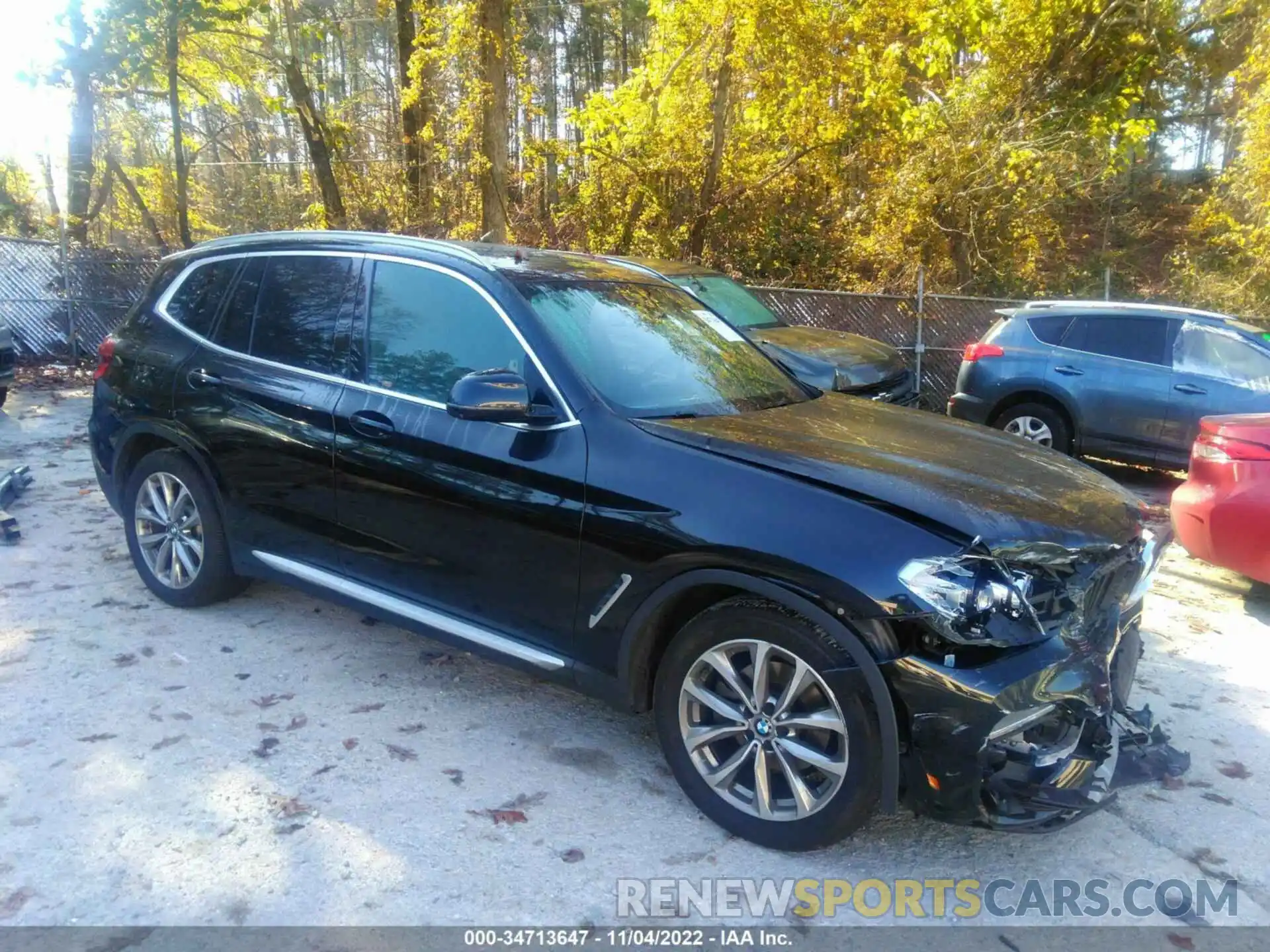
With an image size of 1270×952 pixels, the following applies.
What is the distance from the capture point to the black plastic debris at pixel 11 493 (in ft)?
19.9

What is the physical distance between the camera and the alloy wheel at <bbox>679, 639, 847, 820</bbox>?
9.76 ft

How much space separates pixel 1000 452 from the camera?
12.6 ft

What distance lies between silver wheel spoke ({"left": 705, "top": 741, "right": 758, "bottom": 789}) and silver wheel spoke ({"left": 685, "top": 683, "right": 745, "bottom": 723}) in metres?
0.10

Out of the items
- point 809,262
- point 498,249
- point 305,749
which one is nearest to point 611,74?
point 809,262

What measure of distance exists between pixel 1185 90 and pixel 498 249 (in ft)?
69.3

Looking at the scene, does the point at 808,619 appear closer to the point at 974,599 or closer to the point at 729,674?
the point at 729,674

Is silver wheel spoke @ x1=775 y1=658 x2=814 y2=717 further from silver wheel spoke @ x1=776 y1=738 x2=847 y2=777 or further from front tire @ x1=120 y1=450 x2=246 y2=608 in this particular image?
front tire @ x1=120 y1=450 x2=246 y2=608

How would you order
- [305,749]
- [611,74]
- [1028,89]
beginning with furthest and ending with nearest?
1. [611,74]
2. [1028,89]
3. [305,749]

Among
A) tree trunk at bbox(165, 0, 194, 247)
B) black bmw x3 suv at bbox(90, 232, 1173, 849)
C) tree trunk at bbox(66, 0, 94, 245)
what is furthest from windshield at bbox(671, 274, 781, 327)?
tree trunk at bbox(66, 0, 94, 245)

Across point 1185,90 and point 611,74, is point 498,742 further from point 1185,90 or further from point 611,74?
point 611,74

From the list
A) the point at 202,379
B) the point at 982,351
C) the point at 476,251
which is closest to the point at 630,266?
the point at 476,251

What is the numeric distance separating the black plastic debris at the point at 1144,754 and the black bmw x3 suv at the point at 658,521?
6.9 inches

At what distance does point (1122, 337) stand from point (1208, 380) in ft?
2.82

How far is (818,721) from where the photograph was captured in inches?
117
